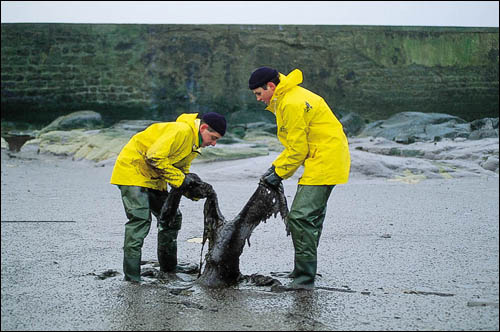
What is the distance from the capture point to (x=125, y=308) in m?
3.93

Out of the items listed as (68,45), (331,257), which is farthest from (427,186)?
(68,45)

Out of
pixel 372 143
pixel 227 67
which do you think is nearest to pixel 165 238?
pixel 372 143

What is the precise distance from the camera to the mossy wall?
57.9ft

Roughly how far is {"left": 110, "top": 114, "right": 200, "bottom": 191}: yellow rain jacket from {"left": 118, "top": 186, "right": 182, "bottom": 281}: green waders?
86mm

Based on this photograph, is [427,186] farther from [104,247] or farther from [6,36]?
[6,36]

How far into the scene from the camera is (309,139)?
4.55 metres

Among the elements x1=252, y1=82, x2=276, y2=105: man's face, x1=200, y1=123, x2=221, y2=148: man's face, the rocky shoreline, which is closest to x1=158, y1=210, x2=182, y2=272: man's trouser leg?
x1=200, y1=123, x2=221, y2=148: man's face

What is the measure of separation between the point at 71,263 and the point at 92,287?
2.40 ft

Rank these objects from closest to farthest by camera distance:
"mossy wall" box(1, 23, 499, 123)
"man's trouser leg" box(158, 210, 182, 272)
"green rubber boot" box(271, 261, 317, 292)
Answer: "green rubber boot" box(271, 261, 317, 292) < "man's trouser leg" box(158, 210, 182, 272) < "mossy wall" box(1, 23, 499, 123)

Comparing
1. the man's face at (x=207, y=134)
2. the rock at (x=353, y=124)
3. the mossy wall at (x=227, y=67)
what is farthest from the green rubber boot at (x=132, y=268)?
the mossy wall at (x=227, y=67)

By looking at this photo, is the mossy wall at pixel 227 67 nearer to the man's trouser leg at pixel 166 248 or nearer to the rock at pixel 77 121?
the rock at pixel 77 121

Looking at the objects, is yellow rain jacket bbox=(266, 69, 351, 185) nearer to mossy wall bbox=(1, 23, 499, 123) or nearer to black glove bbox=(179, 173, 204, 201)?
black glove bbox=(179, 173, 204, 201)

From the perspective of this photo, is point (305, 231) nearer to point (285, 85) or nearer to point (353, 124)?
point (285, 85)

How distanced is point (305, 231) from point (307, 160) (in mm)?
492
